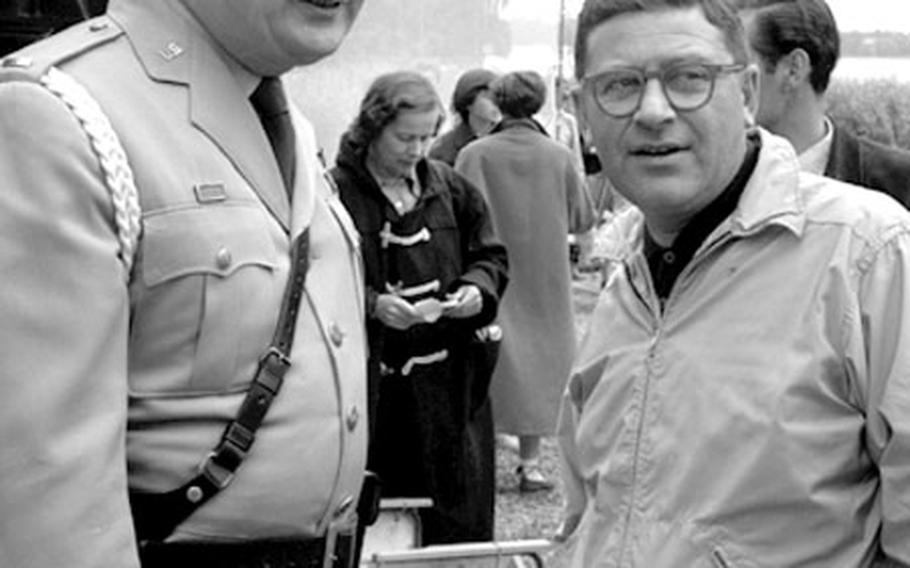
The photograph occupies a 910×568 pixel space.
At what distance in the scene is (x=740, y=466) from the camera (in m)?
2.09

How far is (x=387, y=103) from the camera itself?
5.02m

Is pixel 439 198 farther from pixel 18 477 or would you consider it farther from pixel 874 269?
pixel 18 477

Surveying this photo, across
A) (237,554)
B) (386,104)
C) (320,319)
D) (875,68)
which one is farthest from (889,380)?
(875,68)

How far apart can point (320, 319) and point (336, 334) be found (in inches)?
1.4

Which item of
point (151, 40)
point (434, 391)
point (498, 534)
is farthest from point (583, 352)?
point (498, 534)

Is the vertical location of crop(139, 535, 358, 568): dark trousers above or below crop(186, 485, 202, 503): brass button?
below

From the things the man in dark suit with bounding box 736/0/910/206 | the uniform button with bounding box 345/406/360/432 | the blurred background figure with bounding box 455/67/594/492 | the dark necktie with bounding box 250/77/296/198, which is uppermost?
the dark necktie with bounding box 250/77/296/198

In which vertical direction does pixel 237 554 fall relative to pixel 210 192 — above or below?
below

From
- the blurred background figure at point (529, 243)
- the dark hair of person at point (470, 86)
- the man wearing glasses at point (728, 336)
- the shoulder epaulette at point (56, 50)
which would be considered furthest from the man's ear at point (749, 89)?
the dark hair of person at point (470, 86)

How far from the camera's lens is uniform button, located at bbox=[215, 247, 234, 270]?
5.89ft

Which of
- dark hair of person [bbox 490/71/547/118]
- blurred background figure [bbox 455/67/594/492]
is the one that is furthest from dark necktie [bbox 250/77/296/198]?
dark hair of person [bbox 490/71/547/118]

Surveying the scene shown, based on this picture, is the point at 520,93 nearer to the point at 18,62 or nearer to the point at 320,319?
the point at 320,319

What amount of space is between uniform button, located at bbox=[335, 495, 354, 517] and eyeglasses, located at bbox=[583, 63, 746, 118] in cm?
68

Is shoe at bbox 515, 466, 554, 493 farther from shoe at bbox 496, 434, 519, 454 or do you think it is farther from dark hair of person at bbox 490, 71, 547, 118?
dark hair of person at bbox 490, 71, 547, 118
